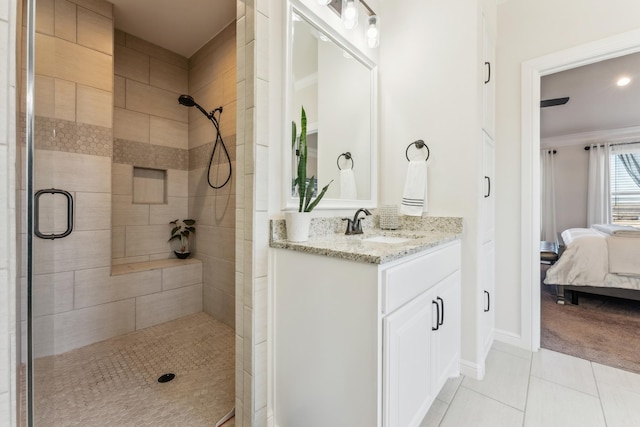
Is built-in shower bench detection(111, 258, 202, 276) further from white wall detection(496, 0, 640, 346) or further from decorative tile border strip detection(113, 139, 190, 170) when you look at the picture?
white wall detection(496, 0, 640, 346)

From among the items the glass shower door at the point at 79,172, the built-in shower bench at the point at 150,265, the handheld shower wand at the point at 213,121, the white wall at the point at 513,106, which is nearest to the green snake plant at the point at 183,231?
the built-in shower bench at the point at 150,265

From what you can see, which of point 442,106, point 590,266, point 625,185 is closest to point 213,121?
point 442,106

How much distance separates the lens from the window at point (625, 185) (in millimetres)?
5195

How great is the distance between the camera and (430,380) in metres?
1.31

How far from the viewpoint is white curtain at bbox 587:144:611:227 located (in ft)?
17.5

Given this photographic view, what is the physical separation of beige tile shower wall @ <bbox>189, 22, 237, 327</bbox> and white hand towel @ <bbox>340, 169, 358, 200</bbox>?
1033 millimetres

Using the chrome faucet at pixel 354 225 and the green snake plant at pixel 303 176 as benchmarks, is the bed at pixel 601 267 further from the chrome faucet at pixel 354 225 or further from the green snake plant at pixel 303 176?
the green snake plant at pixel 303 176

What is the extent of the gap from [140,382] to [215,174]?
164 centimetres

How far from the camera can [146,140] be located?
261cm

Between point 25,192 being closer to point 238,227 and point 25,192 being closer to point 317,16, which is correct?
point 238,227

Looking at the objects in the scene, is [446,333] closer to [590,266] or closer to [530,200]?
[530,200]

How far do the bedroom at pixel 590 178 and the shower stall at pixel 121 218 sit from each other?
8.84 feet

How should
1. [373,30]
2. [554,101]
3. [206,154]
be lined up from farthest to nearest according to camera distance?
[554,101]
[206,154]
[373,30]
